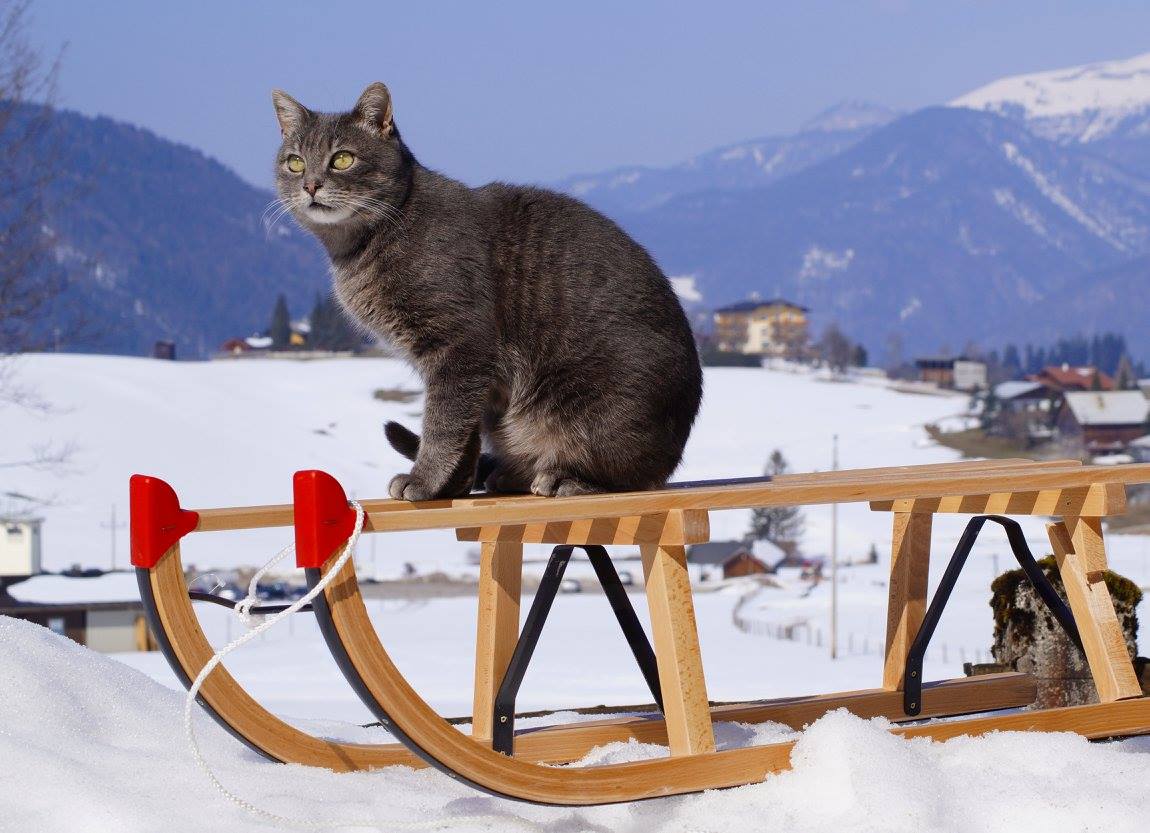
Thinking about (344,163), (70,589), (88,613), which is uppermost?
(344,163)

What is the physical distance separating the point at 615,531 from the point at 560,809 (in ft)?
2.10

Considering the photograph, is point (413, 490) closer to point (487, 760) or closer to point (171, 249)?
point (487, 760)

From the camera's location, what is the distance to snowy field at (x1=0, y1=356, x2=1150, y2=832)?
8.29 ft

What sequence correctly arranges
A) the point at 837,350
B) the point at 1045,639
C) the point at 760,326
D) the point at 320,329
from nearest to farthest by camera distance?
the point at 1045,639 < the point at 320,329 < the point at 837,350 < the point at 760,326

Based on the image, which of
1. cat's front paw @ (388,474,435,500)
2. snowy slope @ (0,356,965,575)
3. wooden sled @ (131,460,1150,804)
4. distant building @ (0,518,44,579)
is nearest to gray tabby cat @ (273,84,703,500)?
cat's front paw @ (388,474,435,500)

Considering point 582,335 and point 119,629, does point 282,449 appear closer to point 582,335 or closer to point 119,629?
point 119,629

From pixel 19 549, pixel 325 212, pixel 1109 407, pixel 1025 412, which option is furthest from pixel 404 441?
pixel 1109 407

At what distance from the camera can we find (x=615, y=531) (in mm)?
2768

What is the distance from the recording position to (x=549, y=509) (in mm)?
2449

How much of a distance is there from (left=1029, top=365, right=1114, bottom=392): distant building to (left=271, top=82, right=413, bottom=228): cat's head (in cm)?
6231

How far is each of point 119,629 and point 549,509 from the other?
16887mm

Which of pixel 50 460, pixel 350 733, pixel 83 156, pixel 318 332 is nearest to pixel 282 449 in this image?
pixel 318 332

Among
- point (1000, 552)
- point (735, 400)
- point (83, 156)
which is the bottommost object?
point (1000, 552)

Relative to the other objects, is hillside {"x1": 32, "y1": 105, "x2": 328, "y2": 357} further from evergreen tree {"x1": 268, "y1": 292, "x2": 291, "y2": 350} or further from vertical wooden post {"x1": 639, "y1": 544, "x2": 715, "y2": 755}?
vertical wooden post {"x1": 639, "y1": 544, "x2": 715, "y2": 755}
